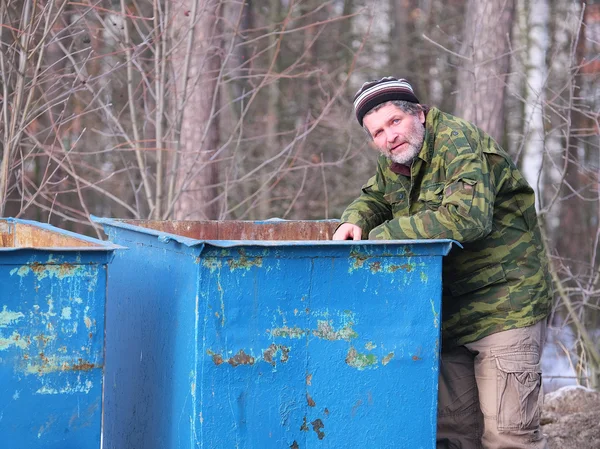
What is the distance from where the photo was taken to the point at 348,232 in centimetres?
340

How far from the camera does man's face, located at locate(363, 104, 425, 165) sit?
3229 millimetres

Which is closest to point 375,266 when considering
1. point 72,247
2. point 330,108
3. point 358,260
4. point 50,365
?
point 358,260

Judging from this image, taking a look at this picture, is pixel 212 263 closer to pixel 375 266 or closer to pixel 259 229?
pixel 375 266

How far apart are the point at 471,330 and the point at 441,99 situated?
12.0m

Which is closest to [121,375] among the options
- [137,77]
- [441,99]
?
[137,77]

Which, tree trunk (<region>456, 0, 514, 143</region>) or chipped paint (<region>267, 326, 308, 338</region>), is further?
tree trunk (<region>456, 0, 514, 143</region>)

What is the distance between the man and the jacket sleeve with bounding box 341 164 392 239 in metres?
0.17

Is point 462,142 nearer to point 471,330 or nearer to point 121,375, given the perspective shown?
point 471,330

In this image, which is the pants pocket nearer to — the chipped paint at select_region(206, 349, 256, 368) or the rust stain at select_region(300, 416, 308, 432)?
the rust stain at select_region(300, 416, 308, 432)

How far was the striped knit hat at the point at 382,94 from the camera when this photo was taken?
3.29 m

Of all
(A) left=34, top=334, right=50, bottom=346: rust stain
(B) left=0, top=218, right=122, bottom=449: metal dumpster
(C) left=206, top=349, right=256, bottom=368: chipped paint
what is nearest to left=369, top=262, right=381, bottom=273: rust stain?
(C) left=206, top=349, right=256, bottom=368: chipped paint

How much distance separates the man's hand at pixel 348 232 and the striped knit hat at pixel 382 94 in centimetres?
47

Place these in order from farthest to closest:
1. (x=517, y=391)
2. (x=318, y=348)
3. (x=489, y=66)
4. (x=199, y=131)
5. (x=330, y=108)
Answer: (x=330, y=108), (x=489, y=66), (x=199, y=131), (x=517, y=391), (x=318, y=348)

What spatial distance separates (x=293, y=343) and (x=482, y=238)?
3.19 ft
